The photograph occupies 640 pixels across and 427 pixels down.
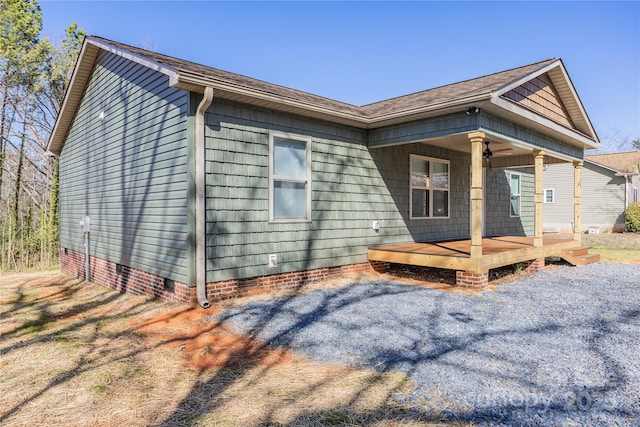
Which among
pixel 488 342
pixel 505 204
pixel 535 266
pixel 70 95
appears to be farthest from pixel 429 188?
pixel 70 95

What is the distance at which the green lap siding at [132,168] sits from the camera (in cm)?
600

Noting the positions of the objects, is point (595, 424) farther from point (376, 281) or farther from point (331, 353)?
point (376, 281)

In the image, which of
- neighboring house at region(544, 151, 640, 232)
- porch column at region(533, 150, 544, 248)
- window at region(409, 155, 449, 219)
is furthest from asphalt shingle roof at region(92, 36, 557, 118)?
neighboring house at region(544, 151, 640, 232)

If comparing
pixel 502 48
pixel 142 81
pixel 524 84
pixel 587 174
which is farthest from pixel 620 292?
pixel 587 174

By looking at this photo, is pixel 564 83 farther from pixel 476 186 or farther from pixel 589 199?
pixel 589 199

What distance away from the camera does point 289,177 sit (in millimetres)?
6848

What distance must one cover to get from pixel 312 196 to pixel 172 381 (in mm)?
4357

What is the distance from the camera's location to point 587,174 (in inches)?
871

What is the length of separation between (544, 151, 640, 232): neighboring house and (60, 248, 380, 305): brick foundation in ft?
61.3

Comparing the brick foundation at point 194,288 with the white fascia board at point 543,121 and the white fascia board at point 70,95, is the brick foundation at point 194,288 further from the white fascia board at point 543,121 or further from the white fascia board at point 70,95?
the white fascia board at point 70,95

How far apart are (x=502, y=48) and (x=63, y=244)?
18112 mm

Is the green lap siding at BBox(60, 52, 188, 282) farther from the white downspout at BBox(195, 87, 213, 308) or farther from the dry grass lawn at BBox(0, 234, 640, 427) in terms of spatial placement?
the dry grass lawn at BBox(0, 234, 640, 427)

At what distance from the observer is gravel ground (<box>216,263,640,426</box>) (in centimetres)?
285

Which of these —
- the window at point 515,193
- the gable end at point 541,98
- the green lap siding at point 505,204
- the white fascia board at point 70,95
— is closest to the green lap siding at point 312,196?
the gable end at point 541,98
